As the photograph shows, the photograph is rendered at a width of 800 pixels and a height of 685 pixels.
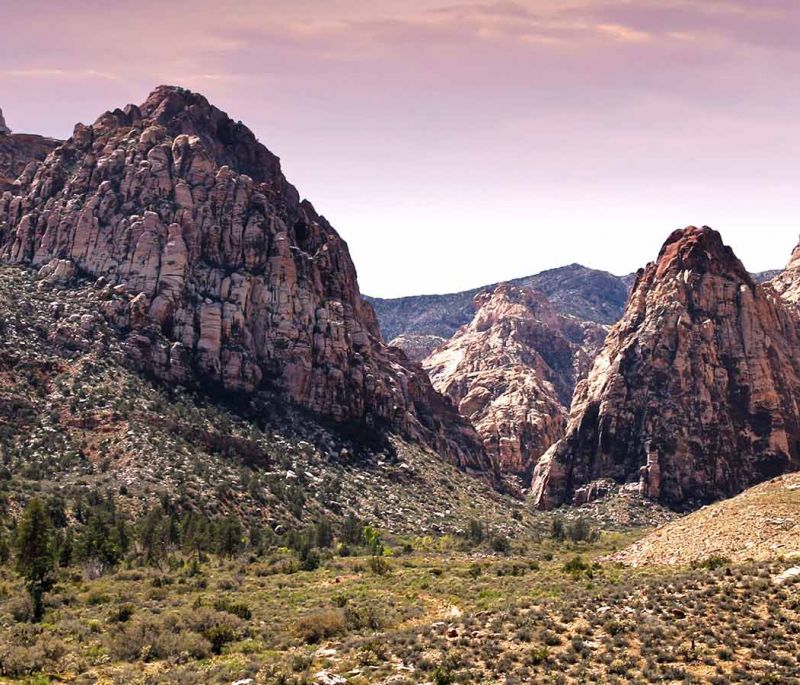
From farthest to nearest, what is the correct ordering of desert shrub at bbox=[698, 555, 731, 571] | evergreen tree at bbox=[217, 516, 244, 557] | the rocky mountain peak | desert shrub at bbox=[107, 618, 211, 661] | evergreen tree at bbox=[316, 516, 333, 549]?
the rocky mountain peak
evergreen tree at bbox=[316, 516, 333, 549]
evergreen tree at bbox=[217, 516, 244, 557]
desert shrub at bbox=[698, 555, 731, 571]
desert shrub at bbox=[107, 618, 211, 661]

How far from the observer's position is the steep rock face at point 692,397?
169875 mm

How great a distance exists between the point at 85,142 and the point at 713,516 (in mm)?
161023

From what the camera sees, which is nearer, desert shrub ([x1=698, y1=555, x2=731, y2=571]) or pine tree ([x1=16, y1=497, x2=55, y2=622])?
desert shrub ([x1=698, y1=555, x2=731, y2=571])

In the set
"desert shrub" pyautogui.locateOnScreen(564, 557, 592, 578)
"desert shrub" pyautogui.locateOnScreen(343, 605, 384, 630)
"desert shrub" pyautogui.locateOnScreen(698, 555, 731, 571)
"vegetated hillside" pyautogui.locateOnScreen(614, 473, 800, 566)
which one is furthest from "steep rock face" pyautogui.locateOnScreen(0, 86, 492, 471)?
Answer: "desert shrub" pyautogui.locateOnScreen(698, 555, 731, 571)

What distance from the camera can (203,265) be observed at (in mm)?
152250

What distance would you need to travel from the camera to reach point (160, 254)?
480 feet

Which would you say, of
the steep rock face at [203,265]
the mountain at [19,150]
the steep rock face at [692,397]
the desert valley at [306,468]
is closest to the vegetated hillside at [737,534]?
the desert valley at [306,468]

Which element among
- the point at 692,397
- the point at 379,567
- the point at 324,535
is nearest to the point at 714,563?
the point at 379,567

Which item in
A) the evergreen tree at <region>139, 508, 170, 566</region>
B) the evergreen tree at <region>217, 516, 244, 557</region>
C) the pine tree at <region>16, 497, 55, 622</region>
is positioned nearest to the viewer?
the pine tree at <region>16, 497, 55, 622</region>

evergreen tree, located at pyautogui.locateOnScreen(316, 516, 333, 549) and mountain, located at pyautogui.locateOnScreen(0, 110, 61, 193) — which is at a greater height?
mountain, located at pyautogui.locateOnScreen(0, 110, 61, 193)

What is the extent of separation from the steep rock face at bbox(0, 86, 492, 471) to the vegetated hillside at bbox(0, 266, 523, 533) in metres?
5.96

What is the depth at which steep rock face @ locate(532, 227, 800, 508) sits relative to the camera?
16988cm

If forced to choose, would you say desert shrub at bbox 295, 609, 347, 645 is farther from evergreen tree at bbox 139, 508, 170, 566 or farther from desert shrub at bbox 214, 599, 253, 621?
evergreen tree at bbox 139, 508, 170, 566

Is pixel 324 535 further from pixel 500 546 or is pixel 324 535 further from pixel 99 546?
pixel 99 546
